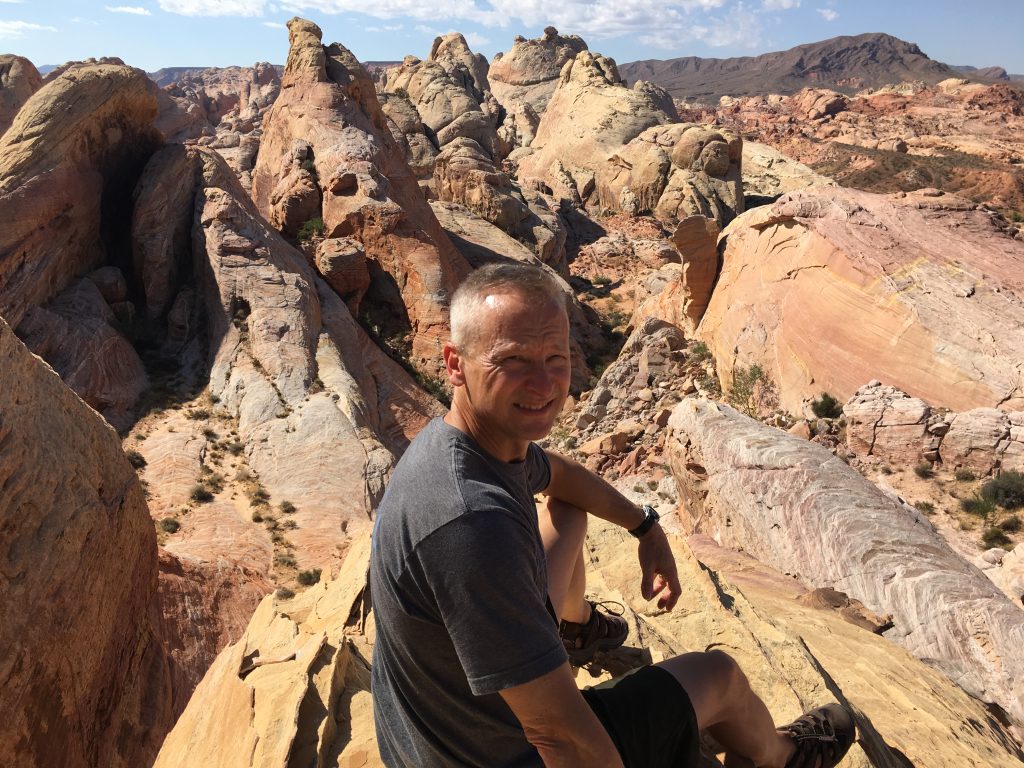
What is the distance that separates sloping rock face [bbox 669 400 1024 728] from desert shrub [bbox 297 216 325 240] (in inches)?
542

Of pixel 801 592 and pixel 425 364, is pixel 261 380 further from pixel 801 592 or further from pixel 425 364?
pixel 801 592

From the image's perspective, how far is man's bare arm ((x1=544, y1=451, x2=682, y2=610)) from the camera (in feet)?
10.0

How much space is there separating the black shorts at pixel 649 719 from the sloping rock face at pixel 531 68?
54.3 meters

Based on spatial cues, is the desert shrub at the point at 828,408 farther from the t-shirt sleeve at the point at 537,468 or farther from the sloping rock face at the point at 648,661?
the t-shirt sleeve at the point at 537,468

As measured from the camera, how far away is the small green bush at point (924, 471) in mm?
8602

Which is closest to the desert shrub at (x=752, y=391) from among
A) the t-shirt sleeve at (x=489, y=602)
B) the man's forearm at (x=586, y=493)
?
the man's forearm at (x=586, y=493)

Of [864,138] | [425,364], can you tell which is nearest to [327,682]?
[425,364]

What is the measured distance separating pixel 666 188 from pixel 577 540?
98.0 ft

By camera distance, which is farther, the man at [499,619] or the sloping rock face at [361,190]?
the sloping rock face at [361,190]

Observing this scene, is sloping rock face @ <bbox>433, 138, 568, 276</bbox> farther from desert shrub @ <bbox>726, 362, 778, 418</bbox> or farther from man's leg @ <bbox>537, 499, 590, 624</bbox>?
man's leg @ <bbox>537, 499, 590, 624</bbox>

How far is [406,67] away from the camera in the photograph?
39219 millimetres

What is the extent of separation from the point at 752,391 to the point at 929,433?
3544 millimetres

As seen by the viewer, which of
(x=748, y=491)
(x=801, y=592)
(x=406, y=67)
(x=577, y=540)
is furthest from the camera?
(x=406, y=67)

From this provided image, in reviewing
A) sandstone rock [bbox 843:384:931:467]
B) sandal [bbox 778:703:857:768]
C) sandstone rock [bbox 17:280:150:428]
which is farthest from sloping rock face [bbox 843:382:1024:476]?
sandstone rock [bbox 17:280:150:428]
